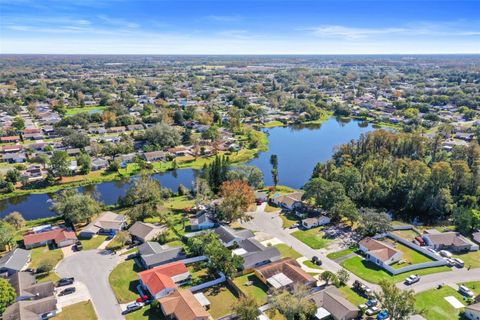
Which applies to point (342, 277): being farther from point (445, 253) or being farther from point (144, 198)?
point (144, 198)

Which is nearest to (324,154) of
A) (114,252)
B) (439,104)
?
(114,252)

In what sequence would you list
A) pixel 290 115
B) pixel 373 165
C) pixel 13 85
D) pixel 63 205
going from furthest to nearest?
pixel 13 85
pixel 290 115
pixel 373 165
pixel 63 205

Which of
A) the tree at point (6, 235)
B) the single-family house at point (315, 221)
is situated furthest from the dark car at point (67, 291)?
the single-family house at point (315, 221)

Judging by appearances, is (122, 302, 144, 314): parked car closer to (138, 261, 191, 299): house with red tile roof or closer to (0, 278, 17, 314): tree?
(138, 261, 191, 299): house with red tile roof

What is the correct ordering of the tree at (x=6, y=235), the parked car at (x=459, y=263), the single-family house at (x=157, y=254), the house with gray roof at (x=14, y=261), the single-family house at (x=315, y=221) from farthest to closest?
the single-family house at (x=315, y=221)
the tree at (x=6, y=235)
the parked car at (x=459, y=263)
the single-family house at (x=157, y=254)
the house with gray roof at (x=14, y=261)

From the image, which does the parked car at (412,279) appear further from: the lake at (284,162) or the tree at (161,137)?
the tree at (161,137)

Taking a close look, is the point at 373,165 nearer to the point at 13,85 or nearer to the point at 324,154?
the point at 324,154

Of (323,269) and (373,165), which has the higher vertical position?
(373,165)
